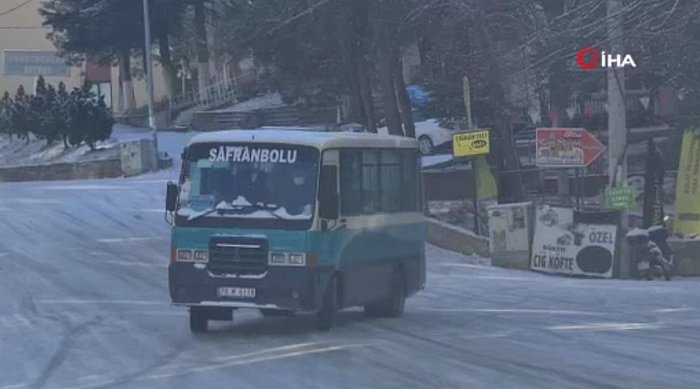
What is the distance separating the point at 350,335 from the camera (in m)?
18.2

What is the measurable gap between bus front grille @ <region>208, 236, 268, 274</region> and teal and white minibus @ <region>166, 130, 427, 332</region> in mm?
12

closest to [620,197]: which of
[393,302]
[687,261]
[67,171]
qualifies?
[687,261]

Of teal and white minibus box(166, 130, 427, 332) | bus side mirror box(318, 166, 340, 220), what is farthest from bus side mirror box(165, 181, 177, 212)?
bus side mirror box(318, 166, 340, 220)

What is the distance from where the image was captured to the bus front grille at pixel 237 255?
693 inches

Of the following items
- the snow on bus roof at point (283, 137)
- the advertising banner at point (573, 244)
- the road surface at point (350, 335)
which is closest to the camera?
the road surface at point (350, 335)

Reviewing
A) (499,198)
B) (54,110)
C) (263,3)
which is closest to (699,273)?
(499,198)

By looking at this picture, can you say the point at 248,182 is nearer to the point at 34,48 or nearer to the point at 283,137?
the point at 283,137

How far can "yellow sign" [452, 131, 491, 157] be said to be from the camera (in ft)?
109

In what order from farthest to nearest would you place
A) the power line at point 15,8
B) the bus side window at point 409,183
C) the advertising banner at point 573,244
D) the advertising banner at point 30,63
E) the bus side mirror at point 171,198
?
the power line at point 15,8 < the advertising banner at point 30,63 < the advertising banner at point 573,244 < the bus side window at point 409,183 < the bus side mirror at point 171,198

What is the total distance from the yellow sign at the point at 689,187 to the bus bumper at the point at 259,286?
18.3m

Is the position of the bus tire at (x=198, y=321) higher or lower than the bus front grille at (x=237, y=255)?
lower

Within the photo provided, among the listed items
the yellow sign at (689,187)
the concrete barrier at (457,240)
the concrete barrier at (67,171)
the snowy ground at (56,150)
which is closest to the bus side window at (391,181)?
the concrete barrier at (457,240)

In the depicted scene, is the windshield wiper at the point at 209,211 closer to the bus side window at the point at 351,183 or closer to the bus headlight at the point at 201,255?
the bus headlight at the point at 201,255

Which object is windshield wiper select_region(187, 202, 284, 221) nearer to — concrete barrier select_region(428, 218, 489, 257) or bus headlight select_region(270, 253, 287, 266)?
bus headlight select_region(270, 253, 287, 266)
